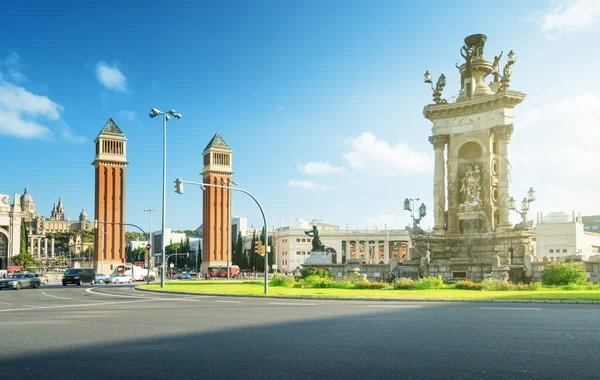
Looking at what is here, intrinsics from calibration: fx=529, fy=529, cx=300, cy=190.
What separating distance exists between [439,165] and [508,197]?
219 inches

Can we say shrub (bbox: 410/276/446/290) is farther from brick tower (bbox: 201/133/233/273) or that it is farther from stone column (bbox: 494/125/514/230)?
brick tower (bbox: 201/133/233/273)

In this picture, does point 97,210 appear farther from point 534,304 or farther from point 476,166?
point 534,304

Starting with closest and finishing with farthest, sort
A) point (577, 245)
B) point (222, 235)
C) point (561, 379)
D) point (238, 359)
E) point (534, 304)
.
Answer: point (561, 379), point (238, 359), point (534, 304), point (577, 245), point (222, 235)

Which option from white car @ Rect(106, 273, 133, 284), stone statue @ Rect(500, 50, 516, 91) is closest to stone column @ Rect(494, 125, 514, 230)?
stone statue @ Rect(500, 50, 516, 91)

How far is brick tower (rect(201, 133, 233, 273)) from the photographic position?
11175 cm

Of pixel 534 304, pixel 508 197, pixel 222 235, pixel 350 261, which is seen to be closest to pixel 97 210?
pixel 222 235

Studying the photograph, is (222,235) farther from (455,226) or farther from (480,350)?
(480,350)

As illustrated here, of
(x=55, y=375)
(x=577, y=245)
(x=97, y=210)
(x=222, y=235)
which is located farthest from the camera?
(x=222, y=235)

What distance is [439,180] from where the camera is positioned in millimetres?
37406

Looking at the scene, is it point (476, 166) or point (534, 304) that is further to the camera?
point (476, 166)

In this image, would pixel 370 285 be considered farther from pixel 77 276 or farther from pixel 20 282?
pixel 77 276

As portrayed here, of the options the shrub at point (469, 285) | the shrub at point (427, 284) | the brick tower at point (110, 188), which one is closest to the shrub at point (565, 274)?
the shrub at point (469, 285)

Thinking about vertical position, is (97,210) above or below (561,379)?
above

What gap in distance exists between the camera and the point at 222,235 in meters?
115
